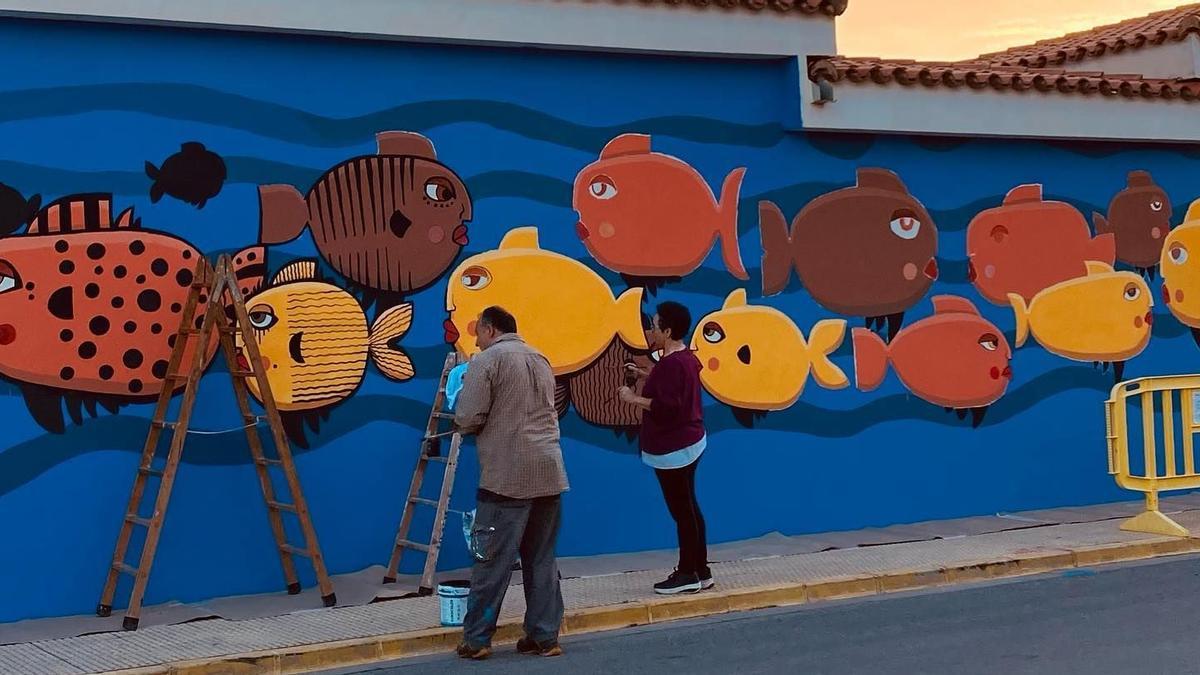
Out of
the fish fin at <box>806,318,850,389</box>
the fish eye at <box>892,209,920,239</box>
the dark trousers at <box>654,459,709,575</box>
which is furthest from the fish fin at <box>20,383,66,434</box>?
the fish eye at <box>892,209,920,239</box>

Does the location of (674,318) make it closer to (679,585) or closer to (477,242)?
(679,585)

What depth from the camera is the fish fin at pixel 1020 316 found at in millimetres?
13320

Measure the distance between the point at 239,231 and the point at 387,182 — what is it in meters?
1.15

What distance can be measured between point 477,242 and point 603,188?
120 centimetres

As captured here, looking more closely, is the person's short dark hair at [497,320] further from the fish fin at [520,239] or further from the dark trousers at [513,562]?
the fish fin at [520,239]

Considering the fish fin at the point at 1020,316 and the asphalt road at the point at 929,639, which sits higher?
the fish fin at the point at 1020,316

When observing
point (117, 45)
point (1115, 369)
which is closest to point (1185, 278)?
point (1115, 369)

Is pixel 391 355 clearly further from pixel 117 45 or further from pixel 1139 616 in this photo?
pixel 1139 616

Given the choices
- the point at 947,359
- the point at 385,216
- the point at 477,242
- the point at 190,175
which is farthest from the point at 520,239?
the point at 947,359

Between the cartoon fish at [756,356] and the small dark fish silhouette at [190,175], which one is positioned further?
the cartoon fish at [756,356]

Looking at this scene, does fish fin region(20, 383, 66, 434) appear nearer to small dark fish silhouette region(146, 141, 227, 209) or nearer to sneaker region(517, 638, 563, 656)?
small dark fish silhouette region(146, 141, 227, 209)

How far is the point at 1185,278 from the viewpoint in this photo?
14281 mm

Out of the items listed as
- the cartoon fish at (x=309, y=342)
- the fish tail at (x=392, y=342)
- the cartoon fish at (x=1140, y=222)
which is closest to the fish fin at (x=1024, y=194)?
the cartoon fish at (x=1140, y=222)

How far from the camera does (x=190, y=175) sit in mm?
9805
